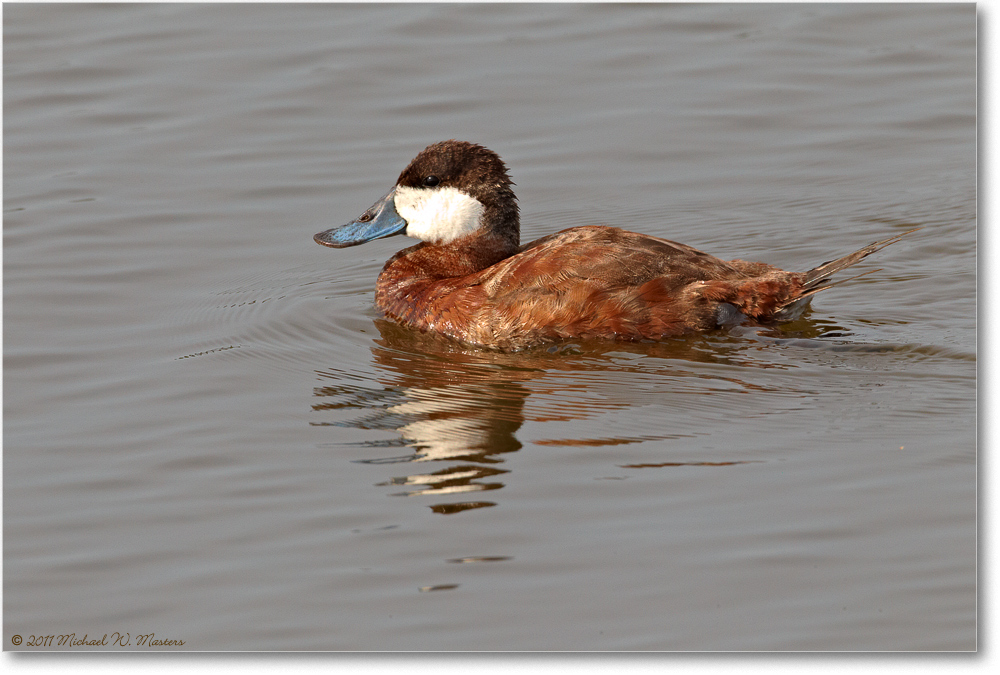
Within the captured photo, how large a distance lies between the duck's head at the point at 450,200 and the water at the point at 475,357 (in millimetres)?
587

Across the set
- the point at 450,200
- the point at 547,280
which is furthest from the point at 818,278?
the point at 450,200

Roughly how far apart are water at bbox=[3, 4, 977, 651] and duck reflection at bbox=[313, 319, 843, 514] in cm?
2

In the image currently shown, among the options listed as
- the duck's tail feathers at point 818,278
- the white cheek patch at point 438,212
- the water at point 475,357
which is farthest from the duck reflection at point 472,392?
the white cheek patch at point 438,212

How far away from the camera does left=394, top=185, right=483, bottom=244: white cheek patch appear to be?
6.70m

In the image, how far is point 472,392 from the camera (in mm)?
5707

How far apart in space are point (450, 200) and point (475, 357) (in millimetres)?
987

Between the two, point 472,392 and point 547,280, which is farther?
point 547,280

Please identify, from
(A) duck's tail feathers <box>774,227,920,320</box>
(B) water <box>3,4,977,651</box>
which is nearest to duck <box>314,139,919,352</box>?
(A) duck's tail feathers <box>774,227,920,320</box>

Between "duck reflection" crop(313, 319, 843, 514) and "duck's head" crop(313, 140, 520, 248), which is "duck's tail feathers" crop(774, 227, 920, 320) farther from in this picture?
"duck's head" crop(313, 140, 520, 248)

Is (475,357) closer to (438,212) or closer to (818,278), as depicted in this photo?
(438,212)

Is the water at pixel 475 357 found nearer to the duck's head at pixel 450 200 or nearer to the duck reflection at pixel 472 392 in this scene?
the duck reflection at pixel 472 392

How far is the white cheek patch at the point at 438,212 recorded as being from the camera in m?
6.70

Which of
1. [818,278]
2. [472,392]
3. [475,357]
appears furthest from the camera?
[475,357]

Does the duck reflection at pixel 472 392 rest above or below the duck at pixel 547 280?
below
